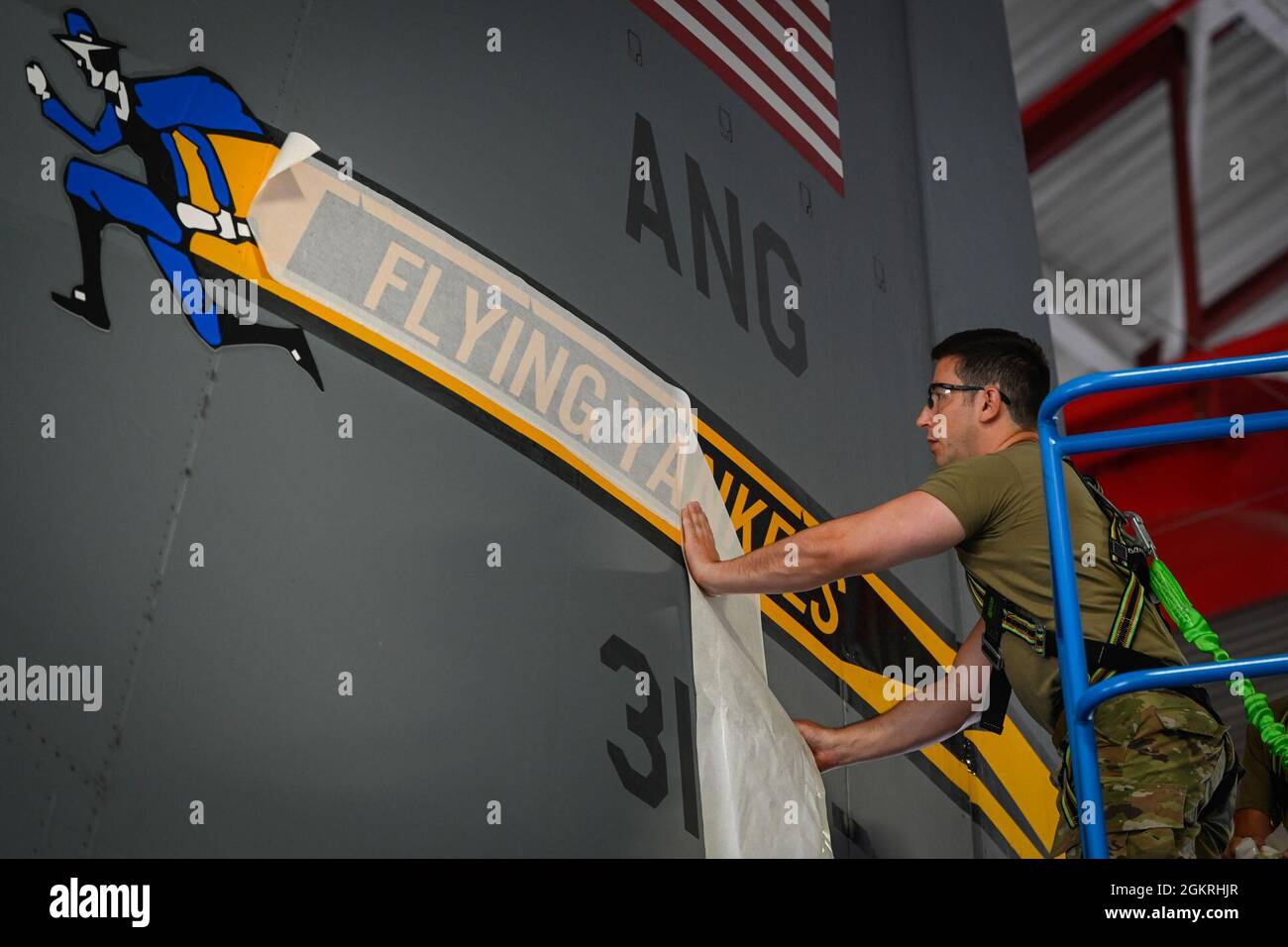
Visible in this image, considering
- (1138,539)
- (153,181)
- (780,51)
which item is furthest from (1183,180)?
(153,181)

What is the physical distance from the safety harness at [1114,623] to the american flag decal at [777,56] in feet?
4.13

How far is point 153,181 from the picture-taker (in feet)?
6.11

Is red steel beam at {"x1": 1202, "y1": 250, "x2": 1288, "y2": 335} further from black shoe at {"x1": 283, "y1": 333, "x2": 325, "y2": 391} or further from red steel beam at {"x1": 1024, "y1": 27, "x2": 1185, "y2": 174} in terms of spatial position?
black shoe at {"x1": 283, "y1": 333, "x2": 325, "y2": 391}

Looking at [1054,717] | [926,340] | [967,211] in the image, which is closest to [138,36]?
[1054,717]

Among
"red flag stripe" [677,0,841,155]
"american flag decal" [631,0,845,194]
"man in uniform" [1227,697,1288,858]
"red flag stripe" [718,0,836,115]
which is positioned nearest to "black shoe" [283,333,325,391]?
"american flag decal" [631,0,845,194]

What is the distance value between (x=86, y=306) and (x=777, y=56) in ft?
6.63

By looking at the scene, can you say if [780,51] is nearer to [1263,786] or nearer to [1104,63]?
[1263,786]

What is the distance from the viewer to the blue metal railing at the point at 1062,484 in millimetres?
1924

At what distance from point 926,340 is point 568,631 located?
6.49ft

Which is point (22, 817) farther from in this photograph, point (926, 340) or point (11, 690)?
point (926, 340)

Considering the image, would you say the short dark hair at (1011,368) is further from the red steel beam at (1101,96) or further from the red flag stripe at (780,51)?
the red steel beam at (1101,96)

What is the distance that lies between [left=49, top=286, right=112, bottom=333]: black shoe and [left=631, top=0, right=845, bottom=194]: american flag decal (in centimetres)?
148

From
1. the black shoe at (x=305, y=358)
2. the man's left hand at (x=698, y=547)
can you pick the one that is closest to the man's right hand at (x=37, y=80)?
the black shoe at (x=305, y=358)

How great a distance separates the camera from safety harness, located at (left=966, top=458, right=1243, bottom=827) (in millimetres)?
2262
